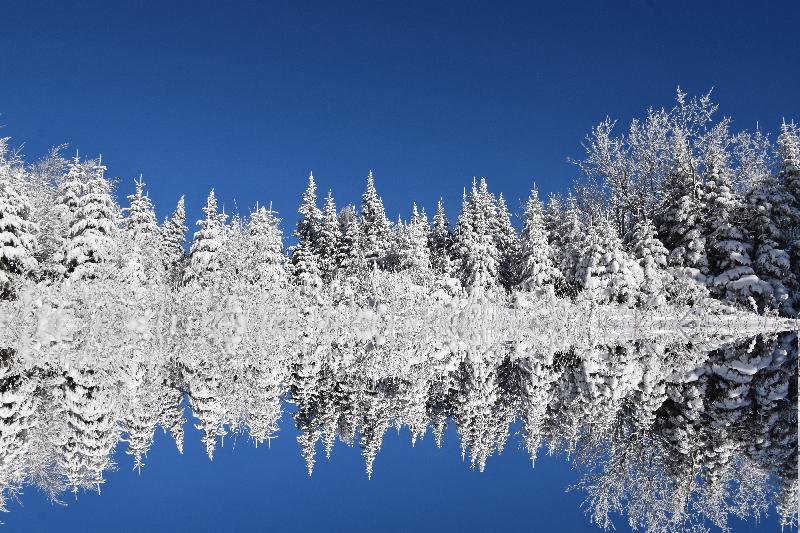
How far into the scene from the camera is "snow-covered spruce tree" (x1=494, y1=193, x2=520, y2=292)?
53775 mm

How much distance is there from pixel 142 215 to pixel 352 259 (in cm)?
1634

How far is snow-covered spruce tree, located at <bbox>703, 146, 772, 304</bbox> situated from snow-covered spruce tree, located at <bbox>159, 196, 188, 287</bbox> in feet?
128

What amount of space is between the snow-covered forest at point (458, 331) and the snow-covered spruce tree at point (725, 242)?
140 millimetres

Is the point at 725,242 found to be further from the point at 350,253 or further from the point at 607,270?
the point at 350,253


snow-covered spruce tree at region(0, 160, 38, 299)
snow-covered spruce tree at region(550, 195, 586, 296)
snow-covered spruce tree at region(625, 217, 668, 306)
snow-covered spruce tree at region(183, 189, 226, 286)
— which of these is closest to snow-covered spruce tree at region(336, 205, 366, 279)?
snow-covered spruce tree at region(183, 189, 226, 286)

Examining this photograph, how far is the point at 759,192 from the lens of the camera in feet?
128

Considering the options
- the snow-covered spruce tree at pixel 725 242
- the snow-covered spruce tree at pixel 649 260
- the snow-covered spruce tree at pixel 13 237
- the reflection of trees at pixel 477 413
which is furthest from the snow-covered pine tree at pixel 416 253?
the reflection of trees at pixel 477 413

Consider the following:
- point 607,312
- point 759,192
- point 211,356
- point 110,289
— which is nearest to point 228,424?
point 211,356

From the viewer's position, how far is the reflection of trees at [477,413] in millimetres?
8500

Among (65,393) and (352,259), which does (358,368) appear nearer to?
(65,393)

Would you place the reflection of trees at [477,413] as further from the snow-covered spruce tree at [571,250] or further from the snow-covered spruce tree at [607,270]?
the snow-covered spruce tree at [571,250]

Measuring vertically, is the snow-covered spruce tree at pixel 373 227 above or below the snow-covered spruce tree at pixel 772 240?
above

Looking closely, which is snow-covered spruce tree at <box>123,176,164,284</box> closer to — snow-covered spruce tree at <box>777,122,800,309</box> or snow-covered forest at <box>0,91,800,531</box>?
snow-covered forest at <box>0,91,800,531</box>

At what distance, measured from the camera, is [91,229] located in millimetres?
33312
